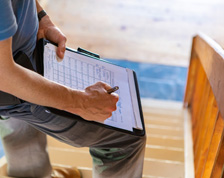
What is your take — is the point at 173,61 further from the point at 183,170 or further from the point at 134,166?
the point at 134,166

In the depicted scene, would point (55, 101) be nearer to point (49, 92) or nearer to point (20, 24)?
point (49, 92)

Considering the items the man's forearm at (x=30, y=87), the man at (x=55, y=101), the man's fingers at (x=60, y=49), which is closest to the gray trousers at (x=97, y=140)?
the man at (x=55, y=101)

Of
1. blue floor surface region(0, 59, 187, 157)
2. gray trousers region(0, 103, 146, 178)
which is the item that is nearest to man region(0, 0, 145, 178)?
gray trousers region(0, 103, 146, 178)

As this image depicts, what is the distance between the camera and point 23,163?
1436 mm

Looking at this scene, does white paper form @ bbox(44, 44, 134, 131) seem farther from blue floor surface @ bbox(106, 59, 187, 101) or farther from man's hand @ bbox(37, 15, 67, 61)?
blue floor surface @ bbox(106, 59, 187, 101)

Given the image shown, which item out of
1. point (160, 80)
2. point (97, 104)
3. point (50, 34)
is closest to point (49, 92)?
point (97, 104)

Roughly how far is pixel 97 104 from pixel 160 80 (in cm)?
313

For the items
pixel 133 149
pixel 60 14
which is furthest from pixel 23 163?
pixel 60 14

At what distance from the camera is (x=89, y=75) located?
112cm

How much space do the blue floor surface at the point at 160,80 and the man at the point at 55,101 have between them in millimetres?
2750

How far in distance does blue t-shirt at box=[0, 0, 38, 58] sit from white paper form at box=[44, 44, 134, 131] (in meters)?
0.08

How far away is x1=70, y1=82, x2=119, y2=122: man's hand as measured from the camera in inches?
36.8

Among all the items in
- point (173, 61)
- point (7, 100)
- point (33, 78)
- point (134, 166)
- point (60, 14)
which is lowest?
point (173, 61)

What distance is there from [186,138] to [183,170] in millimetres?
396
